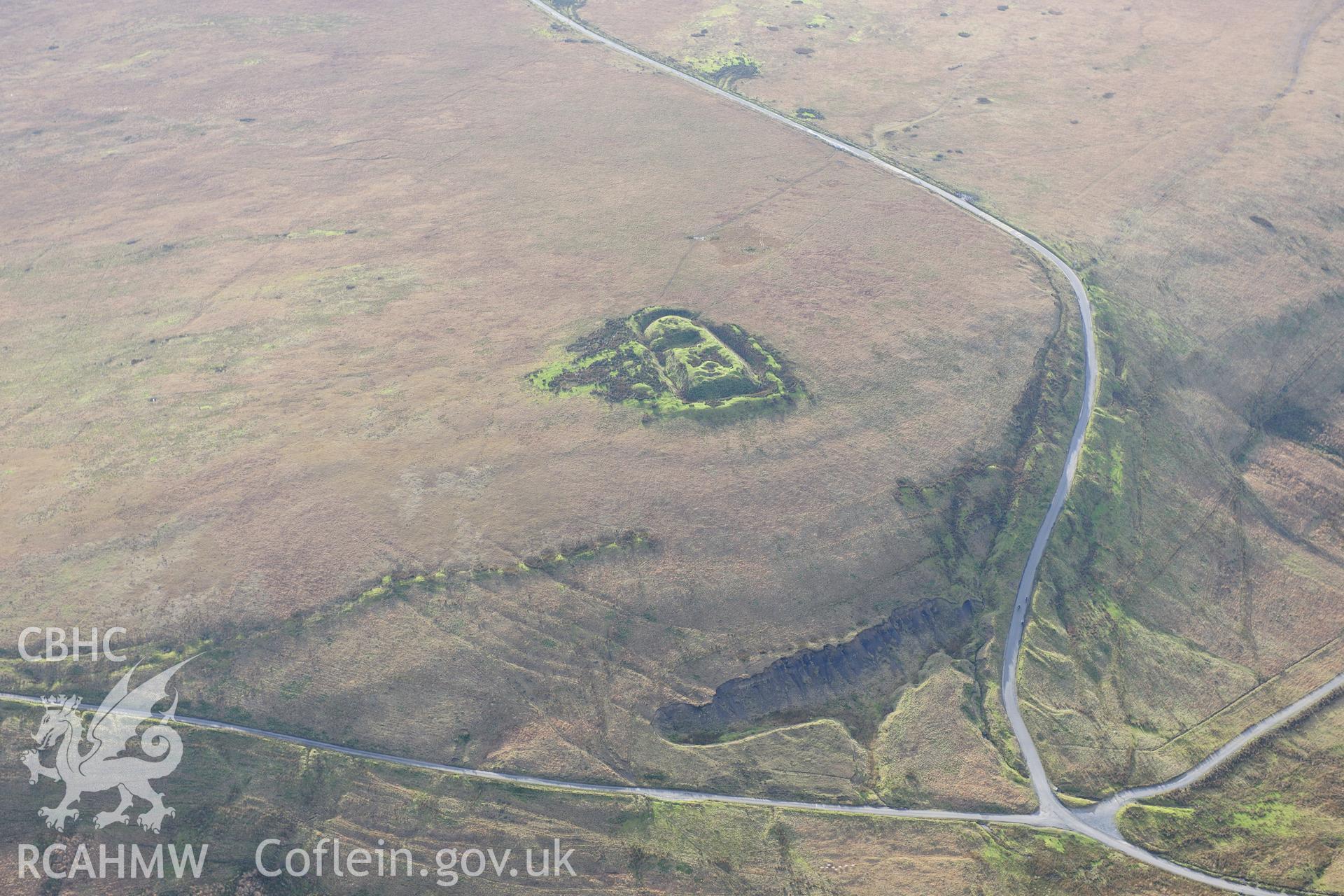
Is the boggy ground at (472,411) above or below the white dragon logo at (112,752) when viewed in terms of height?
above

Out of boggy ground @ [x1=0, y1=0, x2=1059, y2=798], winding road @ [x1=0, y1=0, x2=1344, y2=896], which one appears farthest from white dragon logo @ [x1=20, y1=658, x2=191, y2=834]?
boggy ground @ [x1=0, y1=0, x2=1059, y2=798]

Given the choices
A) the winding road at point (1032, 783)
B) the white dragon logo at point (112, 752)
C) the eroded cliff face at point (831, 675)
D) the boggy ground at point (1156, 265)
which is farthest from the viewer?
the boggy ground at point (1156, 265)

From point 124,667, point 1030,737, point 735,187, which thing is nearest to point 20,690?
point 124,667

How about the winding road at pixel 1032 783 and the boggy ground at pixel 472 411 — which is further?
the boggy ground at pixel 472 411

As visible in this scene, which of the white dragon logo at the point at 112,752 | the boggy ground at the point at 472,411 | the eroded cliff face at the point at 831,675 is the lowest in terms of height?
the white dragon logo at the point at 112,752

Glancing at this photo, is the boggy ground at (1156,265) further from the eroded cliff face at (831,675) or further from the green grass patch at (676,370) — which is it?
the green grass patch at (676,370)

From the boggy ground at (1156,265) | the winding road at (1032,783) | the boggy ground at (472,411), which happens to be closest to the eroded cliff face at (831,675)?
the boggy ground at (472,411)

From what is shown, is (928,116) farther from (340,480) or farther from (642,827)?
(642,827)

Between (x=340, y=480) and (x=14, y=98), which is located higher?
(x=14, y=98)

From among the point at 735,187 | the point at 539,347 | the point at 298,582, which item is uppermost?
the point at 735,187
